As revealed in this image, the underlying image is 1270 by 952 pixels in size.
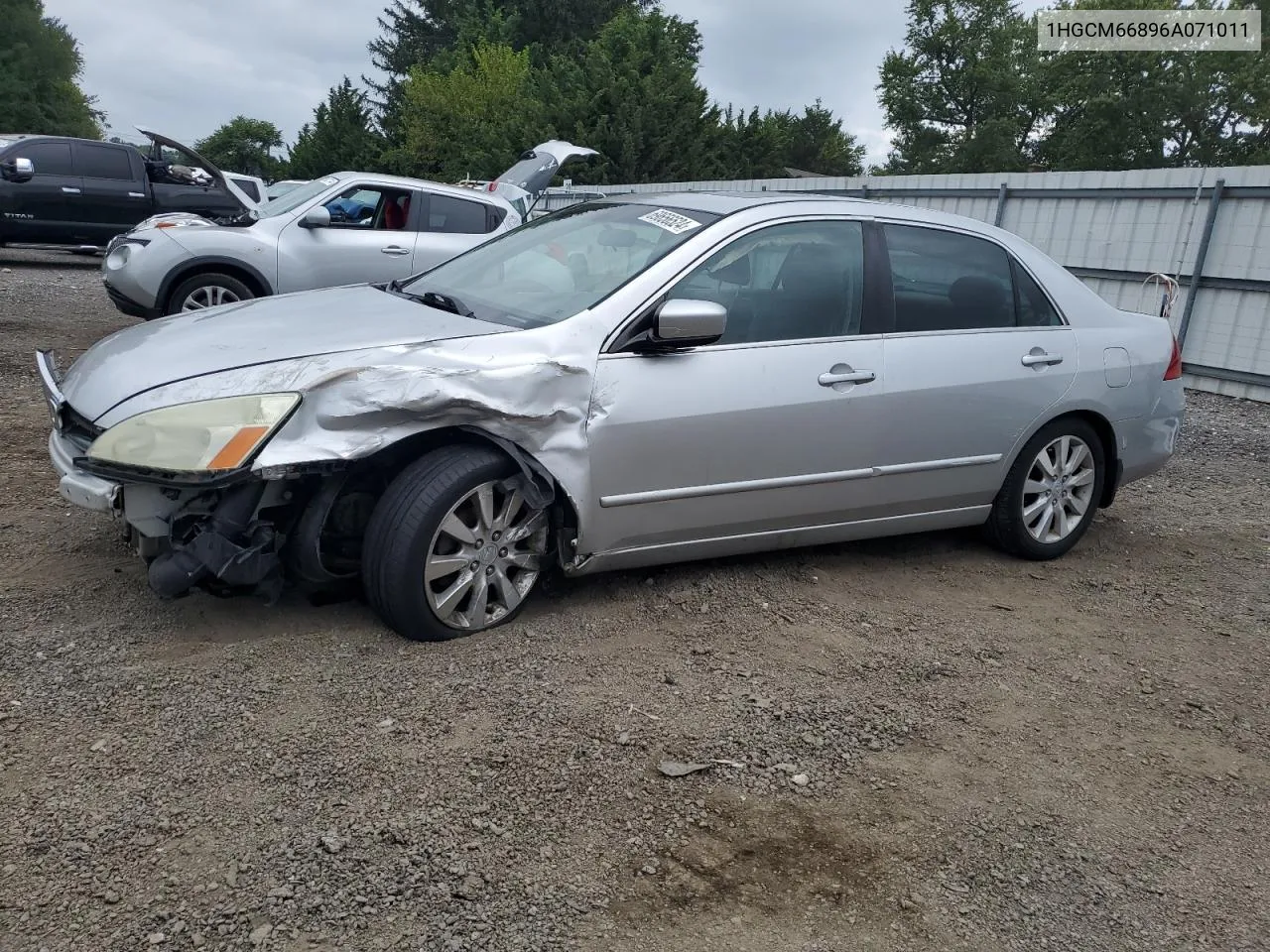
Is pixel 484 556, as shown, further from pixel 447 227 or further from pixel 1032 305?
pixel 447 227

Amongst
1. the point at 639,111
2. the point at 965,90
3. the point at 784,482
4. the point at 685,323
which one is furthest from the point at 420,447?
the point at 965,90

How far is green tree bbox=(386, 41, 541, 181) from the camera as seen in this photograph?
36938 millimetres

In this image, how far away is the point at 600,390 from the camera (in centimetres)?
A: 364

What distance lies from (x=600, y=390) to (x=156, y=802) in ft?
6.09

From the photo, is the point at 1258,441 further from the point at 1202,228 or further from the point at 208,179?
the point at 208,179

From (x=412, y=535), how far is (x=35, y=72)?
64.7m

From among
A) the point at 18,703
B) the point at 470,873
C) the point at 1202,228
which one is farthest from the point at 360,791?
the point at 1202,228

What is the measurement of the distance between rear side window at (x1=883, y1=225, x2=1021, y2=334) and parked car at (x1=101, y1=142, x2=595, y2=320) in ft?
17.5

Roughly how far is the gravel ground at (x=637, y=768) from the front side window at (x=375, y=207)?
18.6ft

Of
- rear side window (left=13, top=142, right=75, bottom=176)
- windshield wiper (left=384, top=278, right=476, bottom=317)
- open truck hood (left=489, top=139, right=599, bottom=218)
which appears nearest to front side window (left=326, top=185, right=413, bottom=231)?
open truck hood (left=489, top=139, right=599, bottom=218)

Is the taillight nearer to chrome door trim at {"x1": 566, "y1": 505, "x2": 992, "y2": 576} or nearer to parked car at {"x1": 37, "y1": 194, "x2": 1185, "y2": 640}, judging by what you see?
parked car at {"x1": 37, "y1": 194, "x2": 1185, "y2": 640}

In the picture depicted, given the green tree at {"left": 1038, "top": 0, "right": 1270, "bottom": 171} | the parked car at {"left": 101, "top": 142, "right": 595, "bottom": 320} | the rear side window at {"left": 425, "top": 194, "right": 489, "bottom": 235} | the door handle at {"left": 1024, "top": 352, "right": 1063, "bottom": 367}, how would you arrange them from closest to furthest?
the door handle at {"left": 1024, "top": 352, "right": 1063, "bottom": 367}, the parked car at {"left": 101, "top": 142, "right": 595, "bottom": 320}, the rear side window at {"left": 425, "top": 194, "right": 489, "bottom": 235}, the green tree at {"left": 1038, "top": 0, "right": 1270, "bottom": 171}

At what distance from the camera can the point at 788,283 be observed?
4199mm

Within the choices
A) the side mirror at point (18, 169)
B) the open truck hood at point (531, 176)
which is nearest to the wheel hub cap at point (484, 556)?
the open truck hood at point (531, 176)
